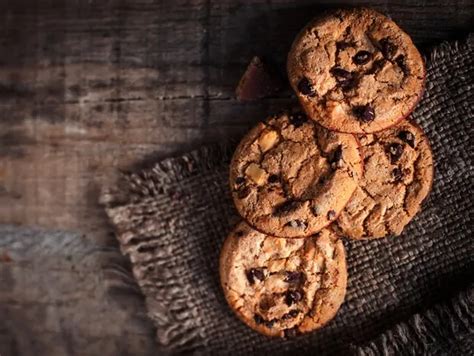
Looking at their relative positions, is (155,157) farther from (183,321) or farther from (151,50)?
(183,321)

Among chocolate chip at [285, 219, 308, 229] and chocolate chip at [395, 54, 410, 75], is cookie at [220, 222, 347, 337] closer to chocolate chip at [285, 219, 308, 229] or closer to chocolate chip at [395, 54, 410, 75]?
chocolate chip at [285, 219, 308, 229]

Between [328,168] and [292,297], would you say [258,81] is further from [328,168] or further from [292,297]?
[292,297]

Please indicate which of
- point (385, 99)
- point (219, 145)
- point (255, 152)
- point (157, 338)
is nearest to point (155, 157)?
point (219, 145)

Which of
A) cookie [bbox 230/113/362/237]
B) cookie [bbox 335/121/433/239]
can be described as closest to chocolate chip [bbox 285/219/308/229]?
cookie [bbox 230/113/362/237]

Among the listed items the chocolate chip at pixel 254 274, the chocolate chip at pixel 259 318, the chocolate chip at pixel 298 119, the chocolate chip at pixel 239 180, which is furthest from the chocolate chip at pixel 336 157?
the chocolate chip at pixel 259 318

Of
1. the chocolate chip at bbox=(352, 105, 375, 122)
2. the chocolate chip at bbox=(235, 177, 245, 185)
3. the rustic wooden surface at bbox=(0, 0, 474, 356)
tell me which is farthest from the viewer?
the rustic wooden surface at bbox=(0, 0, 474, 356)

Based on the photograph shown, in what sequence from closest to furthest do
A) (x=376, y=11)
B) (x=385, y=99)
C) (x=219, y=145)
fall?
1. (x=385, y=99)
2. (x=376, y=11)
3. (x=219, y=145)
